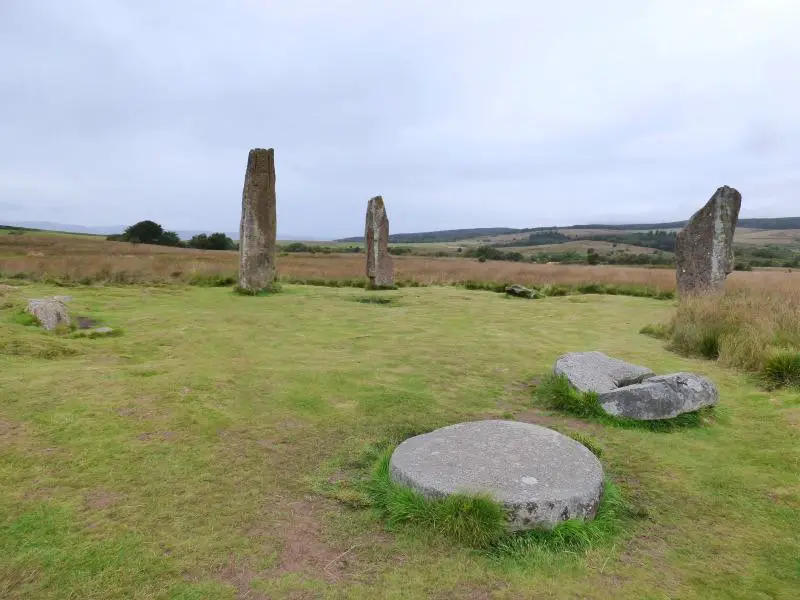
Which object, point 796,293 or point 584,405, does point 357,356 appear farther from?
point 796,293

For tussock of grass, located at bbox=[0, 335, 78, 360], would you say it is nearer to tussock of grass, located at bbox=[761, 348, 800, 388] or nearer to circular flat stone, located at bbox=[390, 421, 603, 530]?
circular flat stone, located at bbox=[390, 421, 603, 530]

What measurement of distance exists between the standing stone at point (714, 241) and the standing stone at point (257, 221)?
10740 mm

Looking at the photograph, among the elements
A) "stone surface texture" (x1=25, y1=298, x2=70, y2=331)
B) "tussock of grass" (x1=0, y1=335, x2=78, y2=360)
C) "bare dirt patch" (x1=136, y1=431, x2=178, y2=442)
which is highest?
"stone surface texture" (x1=25, y1=298, x2=70, y2=331)

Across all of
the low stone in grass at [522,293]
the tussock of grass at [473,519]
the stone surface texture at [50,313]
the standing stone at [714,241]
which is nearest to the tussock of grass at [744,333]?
the standing stone at [714,241]

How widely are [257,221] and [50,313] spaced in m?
→ 6.42

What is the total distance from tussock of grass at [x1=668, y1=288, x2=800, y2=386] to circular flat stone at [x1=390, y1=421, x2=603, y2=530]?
412 cm

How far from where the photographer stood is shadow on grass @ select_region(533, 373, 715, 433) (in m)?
5.41

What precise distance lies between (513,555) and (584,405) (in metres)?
2.90

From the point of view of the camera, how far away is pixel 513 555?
3195 millimetres

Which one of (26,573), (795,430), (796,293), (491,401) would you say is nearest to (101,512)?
(26,573)

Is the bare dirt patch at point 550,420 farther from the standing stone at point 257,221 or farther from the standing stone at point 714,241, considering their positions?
the standing stone at point 257,221

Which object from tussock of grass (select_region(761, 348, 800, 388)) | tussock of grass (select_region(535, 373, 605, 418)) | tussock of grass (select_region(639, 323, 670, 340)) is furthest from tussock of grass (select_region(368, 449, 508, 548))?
tussock of grass (select_region(639, 323, 670, 340))

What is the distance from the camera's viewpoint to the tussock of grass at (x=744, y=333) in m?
6.92

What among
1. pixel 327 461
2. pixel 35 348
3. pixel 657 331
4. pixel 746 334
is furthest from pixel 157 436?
pixel 657 331
